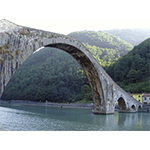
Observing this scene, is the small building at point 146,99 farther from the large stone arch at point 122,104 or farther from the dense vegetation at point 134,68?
the dense vegetation at point 134,68

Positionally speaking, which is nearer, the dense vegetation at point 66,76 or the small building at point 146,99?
the small building at point 146,99

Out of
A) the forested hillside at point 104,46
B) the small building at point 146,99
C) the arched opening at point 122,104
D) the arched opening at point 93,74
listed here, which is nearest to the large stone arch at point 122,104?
the arched opening at point 122,104

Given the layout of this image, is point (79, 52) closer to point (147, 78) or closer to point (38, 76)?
point (147, 78)

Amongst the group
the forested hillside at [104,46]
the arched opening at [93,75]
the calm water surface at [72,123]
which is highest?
the forested hillside at [104,46]

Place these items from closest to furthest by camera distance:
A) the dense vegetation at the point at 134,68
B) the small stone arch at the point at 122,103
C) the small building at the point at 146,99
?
the small stone arch at the point at 122,103
the small building at the point at 146,99
the dense vegetation at the point at 134,68

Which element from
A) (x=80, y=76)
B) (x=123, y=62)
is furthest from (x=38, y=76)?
(x=123, y=62)

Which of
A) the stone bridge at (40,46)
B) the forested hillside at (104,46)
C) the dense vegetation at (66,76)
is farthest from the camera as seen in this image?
the forested hillside at (104,46)

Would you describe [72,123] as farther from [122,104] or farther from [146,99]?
[146,99]
